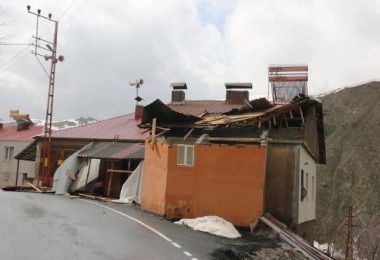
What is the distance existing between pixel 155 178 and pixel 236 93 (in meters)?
12.0

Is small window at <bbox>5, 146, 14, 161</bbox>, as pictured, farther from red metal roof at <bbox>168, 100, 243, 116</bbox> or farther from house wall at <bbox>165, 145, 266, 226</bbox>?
house wall at <bbox>165, 145, 266, 226</bbox>

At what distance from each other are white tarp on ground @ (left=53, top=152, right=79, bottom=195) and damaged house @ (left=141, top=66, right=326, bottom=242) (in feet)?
26.2

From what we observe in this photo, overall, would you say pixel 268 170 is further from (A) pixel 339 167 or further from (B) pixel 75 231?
(A) pixel 339 167

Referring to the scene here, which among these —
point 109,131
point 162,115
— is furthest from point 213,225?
point 109,131

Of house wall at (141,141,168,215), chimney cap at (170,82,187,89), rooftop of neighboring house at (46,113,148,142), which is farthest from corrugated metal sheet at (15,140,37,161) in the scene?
house wall at (141,141,168,215)

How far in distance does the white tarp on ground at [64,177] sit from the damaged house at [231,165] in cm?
799

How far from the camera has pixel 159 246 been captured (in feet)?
35.3

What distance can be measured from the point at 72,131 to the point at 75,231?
20660 mm

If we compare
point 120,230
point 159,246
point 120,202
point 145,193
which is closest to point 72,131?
point 120,202

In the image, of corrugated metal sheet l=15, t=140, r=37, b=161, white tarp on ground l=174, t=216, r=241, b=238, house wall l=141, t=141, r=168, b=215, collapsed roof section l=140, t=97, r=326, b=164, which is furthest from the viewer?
corrugated metal sheet l=15, t=140, r=37, b=161

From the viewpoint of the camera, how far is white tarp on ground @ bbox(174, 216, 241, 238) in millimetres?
13972

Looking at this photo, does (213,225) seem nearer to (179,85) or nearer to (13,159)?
(179,85)

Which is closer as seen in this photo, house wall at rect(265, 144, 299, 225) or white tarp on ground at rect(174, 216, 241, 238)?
white tarp on ground at rect(174, 216, 241, 238)

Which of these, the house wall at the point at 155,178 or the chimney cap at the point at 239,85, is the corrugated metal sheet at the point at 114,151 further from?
the chimney cap at the point at 239,85
